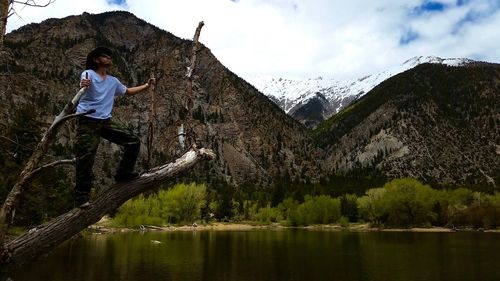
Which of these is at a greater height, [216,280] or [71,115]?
[71,115]

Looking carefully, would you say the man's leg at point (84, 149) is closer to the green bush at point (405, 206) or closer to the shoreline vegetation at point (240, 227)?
the shoreline vegetation at point (240, 227)

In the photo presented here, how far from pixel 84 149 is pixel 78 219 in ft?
3.21

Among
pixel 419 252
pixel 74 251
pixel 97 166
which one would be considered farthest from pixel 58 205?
pixel 97 166

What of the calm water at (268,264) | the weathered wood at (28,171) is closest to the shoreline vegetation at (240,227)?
the calm water at (268,264)

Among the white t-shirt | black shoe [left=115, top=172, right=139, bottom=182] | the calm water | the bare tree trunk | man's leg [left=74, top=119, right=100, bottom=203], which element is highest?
the white t-shirt

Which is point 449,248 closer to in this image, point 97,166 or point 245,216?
point 245,216

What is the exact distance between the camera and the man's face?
6.58 meters

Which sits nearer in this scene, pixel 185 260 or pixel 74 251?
pixel 185 260

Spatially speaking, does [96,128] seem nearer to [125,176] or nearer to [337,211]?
[125,176]

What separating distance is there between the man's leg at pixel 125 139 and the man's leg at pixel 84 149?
21 centimetres

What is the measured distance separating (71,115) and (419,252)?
209 ft

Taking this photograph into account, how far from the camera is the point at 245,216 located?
500 feet

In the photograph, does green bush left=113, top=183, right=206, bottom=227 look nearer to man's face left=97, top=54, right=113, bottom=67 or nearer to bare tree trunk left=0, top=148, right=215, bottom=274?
man's face left=97, top=54, right=113, bottom=67

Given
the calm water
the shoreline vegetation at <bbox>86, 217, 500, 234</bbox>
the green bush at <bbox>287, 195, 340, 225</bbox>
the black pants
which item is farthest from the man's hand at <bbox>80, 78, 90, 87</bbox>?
the green bush at <bbox>287, 195, 340, 225</bbox>
